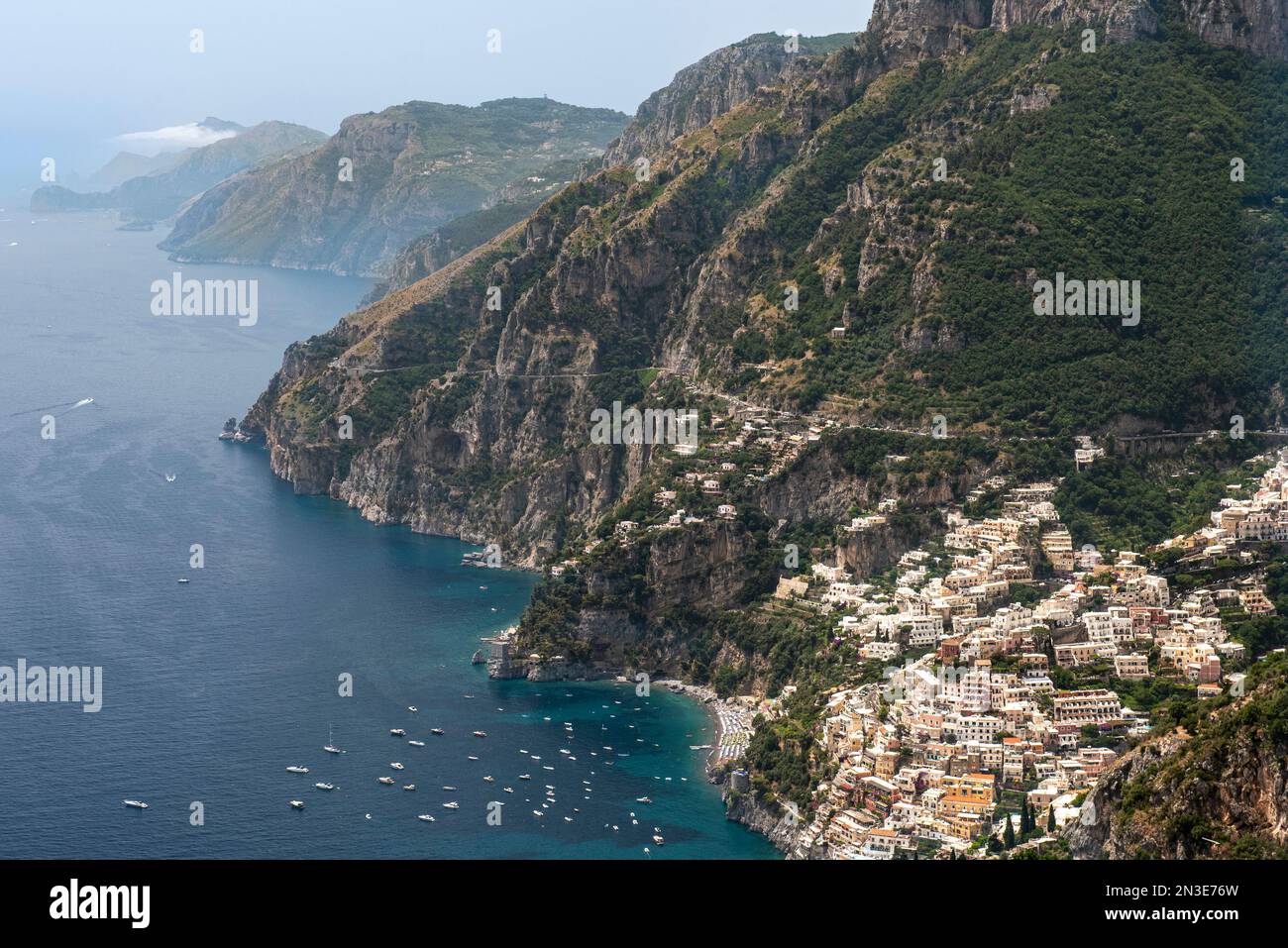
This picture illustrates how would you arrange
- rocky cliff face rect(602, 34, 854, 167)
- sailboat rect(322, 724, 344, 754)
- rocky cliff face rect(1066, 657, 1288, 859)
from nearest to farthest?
rocky cliff face rect(1066, 657, 1288, 859)
sailboat rect(322, 724, 344, 754)
rocky cliff face rect(602, 34, 854, 167)

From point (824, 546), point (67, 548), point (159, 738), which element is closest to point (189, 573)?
point (67, 548)

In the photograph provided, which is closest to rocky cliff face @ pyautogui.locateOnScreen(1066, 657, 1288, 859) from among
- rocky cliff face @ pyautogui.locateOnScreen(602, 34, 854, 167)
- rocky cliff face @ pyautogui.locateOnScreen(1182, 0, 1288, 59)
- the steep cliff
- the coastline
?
the coastline

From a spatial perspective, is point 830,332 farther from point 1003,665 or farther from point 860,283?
point 1003,665

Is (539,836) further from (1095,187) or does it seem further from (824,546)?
(1095,187)

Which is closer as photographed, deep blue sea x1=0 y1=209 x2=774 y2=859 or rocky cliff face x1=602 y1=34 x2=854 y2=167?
deep blue sea x1=0 y1=209 x2=774 y2=859

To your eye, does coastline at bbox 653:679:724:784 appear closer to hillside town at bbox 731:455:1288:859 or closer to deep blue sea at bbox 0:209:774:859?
deep blue sea at bbox 0:209:774:859

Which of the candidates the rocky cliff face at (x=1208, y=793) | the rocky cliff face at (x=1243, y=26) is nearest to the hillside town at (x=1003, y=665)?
the rocky cliff face at (x=1208, y=793)
